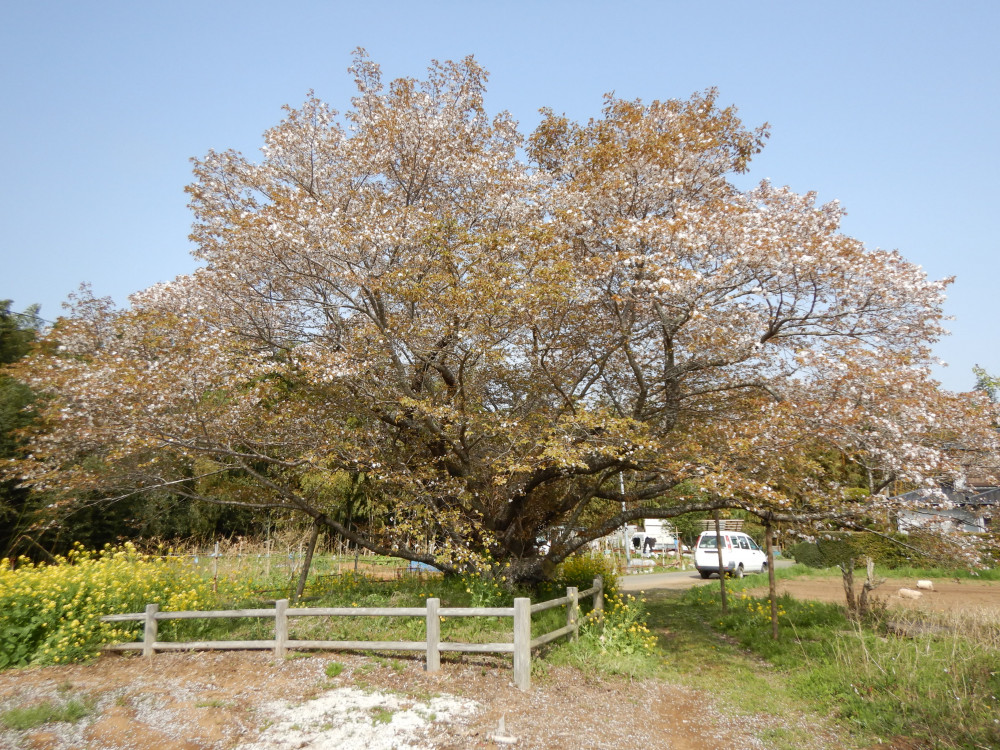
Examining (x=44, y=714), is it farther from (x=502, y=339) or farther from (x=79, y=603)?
(x=502, y=339)

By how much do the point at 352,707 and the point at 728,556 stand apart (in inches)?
750

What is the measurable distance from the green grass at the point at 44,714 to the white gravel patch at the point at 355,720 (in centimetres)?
185

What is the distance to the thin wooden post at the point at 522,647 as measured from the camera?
26.0 feet

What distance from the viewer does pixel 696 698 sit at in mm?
8102

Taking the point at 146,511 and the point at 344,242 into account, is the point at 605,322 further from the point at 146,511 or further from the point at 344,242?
the point at 146,511

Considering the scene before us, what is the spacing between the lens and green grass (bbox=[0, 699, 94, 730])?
20.4 ft

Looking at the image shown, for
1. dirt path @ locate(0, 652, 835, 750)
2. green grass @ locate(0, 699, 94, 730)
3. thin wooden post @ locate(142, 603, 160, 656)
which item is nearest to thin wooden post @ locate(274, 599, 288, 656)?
dirt path @ locate(0, 652, 835, 750)

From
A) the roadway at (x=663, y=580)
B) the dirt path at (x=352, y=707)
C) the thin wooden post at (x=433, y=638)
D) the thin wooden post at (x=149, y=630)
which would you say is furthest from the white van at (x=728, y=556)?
the thin wooden post at (x=149, y=630)

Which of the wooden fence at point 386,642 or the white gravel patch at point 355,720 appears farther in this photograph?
the wooden fence at point 386,642

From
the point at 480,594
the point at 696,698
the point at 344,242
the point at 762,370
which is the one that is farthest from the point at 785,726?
the point at 344,242

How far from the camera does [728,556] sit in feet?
75.5

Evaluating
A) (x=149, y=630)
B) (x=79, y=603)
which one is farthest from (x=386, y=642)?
(x=79, y=603)

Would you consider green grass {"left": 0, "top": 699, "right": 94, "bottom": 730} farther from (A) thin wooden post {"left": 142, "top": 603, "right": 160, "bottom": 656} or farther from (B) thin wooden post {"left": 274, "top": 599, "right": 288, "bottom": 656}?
(B) thin wooden post {"left": 274, "top": 599, "right": 288, "bottom": 656}

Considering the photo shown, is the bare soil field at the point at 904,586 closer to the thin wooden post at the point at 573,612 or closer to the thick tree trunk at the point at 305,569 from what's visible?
the thin wooden post at the point at 573,612
